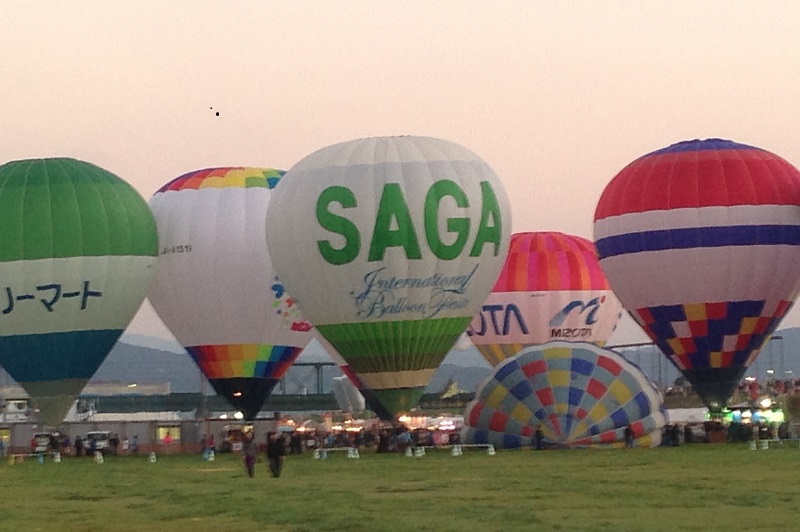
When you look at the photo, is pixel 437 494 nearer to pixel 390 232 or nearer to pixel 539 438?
pixel 539 438

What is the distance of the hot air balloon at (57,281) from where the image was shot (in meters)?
51.8

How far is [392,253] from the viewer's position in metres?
48.4

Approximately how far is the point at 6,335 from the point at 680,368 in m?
18.6

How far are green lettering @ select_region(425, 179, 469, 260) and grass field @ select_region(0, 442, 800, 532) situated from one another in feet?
21.1

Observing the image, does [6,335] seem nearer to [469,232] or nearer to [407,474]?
[469,232]

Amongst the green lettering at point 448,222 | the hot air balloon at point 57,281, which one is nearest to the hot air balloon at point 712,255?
the green lettering at point 448,222

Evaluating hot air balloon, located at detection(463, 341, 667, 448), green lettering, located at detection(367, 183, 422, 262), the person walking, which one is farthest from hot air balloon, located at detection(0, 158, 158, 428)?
the person walking

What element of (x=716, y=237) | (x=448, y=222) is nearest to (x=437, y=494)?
(x=448, y=222)

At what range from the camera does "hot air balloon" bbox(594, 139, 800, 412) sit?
172 feet

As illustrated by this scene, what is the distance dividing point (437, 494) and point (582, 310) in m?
39.4

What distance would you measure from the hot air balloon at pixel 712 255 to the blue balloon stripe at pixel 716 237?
0.09 feet

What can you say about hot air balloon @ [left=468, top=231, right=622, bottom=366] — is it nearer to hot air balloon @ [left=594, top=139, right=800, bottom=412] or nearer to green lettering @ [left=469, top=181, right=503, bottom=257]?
hot air balloon @ [left=594, top=139, right=800, bottom=412]

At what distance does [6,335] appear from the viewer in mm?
52531

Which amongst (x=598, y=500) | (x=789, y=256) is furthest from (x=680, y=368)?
(x=598, y=500)
